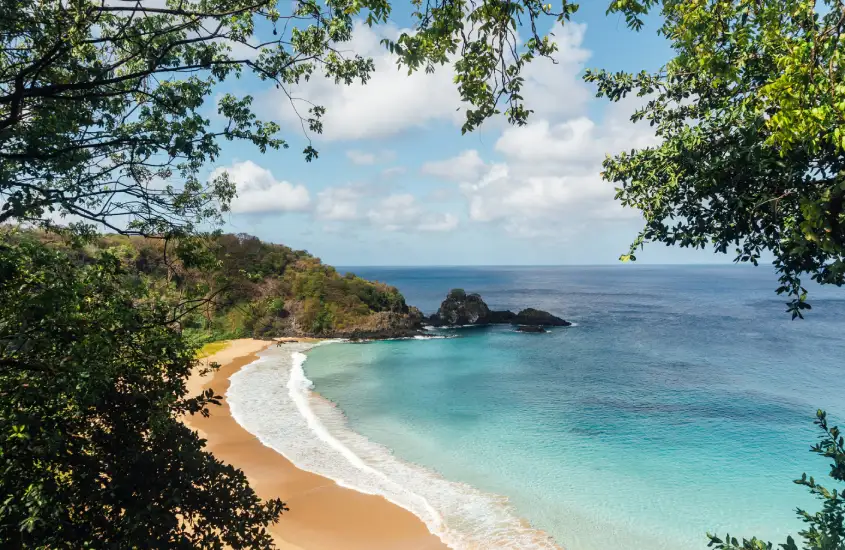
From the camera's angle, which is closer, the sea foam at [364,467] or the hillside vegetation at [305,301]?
the sea foam at [364,467]

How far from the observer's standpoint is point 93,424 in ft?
18.3

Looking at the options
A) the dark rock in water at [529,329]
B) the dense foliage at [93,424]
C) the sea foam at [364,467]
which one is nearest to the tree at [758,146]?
the dense foliage at [93,424]

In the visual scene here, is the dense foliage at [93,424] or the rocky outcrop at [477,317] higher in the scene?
the dense foliage at [93,424]

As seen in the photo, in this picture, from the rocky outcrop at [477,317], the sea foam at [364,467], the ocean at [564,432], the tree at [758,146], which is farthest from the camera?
the rocky outcrop at [477,317]

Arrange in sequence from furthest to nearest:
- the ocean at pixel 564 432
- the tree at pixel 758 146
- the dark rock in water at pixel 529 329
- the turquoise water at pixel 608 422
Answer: the dark rock in water at pixel 529 329
the turquoise water at pixel 608 422
the ocean at pixel 564 432
the tree at pixel 758 146

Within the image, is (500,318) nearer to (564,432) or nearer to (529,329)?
(529,329)

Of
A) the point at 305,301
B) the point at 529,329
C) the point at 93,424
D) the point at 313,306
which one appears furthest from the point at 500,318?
the point at 93,424

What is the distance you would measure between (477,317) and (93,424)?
53.5 metres

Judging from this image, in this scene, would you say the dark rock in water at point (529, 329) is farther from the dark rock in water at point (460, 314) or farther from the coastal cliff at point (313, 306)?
the dark rock in water at point (460, 314)

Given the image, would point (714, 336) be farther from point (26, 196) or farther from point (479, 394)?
point (26, 196)

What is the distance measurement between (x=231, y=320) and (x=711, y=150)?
4606cm

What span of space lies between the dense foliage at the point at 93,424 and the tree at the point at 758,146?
622cm

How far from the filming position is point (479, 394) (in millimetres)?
26609

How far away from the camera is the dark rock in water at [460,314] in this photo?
5688 centimetres
